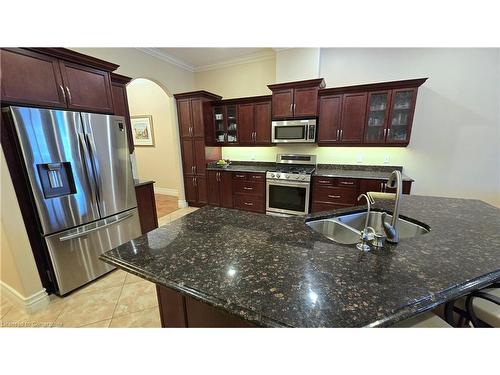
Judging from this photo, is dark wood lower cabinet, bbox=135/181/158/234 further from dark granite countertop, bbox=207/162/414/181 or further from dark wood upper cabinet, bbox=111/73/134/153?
dark granite countertop, bbox=207/162/414/181

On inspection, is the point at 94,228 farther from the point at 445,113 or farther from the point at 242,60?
the point at 445,113

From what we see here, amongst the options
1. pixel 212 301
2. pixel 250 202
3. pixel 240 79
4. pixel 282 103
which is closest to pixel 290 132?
pixel 282 103

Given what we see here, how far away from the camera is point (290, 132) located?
3.52m

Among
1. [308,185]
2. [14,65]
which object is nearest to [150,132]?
[14,65]

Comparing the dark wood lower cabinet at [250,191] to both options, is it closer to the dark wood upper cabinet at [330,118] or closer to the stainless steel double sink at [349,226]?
the dark wood upper cabinet at [330,118]

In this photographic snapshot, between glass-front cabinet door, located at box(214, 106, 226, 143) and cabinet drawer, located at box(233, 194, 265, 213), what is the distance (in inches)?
51.4

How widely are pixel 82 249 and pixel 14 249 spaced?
0.46m

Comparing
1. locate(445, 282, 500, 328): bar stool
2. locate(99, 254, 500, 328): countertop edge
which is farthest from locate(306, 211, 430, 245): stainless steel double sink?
locate(99, 254, 500, 328): countertop edge

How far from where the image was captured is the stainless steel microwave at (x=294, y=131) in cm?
339

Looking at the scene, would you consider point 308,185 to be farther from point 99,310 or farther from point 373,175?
point 99,310

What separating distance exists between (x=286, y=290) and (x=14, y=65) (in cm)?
249

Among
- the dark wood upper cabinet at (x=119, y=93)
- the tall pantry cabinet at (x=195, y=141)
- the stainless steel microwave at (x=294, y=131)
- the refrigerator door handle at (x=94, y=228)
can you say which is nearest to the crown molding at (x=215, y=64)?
the tall pantry cabinet at (x=195, y=141)

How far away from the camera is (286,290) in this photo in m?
0.72

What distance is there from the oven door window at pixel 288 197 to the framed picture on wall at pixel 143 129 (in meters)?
3.87
